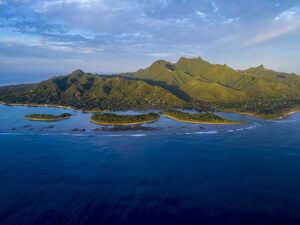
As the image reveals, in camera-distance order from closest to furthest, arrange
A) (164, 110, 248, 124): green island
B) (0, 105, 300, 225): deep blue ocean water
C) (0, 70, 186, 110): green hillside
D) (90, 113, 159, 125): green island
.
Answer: (0, 105, 300, 225): deep blue ocean water < (90, 113, 159, 125): green island < (164, 110, 248, 124): green island < (0, 70, 186, 110): green hillside

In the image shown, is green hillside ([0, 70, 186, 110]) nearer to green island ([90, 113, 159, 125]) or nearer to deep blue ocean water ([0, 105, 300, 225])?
green island ([90, 113, 159, 125])

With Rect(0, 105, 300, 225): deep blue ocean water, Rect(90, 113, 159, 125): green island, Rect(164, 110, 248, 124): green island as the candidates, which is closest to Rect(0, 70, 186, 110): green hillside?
Rect(90, 113, 159, 125): green island

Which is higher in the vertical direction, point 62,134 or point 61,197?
point 62,134

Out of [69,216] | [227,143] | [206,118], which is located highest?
[206,118]

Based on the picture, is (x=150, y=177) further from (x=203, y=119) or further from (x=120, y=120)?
(x=203, y=119)

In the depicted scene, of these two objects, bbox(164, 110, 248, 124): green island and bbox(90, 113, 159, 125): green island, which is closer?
bbox(90, 113, 159, 125): green island

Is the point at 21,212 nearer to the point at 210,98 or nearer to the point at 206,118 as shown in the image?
the point at 206,118

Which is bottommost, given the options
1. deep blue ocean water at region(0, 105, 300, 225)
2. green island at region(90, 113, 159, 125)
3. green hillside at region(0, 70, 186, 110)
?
deep blue ocean water at region(0, 105, 300, 225)

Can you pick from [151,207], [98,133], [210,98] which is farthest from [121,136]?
[210,98]
